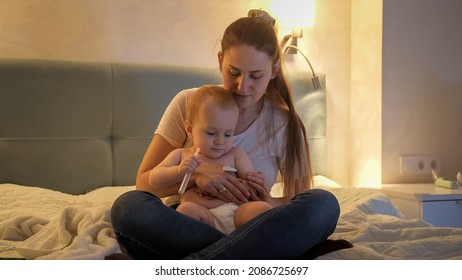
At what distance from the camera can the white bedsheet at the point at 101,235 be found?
110 cm

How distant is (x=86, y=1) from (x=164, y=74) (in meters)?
0.39

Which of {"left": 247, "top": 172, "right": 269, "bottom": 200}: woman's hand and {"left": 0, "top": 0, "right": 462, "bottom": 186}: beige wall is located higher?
{"left": 0, "top": 0, "right": 462, "bottom": 186}: beige wall

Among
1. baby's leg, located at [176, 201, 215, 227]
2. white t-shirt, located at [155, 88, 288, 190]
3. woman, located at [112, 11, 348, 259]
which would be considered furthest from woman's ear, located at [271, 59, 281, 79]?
baby's leg, located at [176, 201, 215, 227]

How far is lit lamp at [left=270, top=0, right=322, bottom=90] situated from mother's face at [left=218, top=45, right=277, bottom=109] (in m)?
1.06

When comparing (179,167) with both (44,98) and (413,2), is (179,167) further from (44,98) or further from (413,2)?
(413,2)

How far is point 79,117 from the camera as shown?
203 cm

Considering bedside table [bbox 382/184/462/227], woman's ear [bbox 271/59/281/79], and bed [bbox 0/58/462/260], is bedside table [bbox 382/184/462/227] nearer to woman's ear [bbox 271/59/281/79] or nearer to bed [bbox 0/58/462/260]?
bed [bbox 0/58/462/260]

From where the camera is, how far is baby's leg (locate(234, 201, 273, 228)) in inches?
46.2

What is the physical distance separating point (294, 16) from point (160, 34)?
57 cm

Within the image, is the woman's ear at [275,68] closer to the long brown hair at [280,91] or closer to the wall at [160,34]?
the long brown hair at [280,91]

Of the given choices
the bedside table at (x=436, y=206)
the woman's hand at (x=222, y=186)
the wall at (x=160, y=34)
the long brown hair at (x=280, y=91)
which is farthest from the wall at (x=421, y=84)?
the woman's hand at (x=222, y=186)

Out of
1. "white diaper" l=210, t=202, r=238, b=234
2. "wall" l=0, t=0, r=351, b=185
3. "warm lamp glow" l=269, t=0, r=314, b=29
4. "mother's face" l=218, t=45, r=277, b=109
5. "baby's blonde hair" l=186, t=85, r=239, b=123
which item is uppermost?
"warm lamp glow" l=269, t=0, r=314, b=29

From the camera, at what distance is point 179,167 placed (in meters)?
1.23

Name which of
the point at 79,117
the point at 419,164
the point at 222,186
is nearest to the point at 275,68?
the point at 222,186
